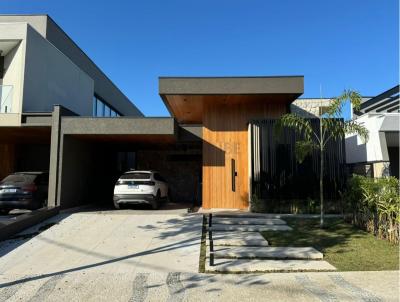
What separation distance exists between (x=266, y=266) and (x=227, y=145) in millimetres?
7787

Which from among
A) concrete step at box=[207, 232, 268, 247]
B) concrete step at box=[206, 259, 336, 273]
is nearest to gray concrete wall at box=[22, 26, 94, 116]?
concrete step at box=[207, 232, 268, 247]

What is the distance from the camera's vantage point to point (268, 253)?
23.4 ft

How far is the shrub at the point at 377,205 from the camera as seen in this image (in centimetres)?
835

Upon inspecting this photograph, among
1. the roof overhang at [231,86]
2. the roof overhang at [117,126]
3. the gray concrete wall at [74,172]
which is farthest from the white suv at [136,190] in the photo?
the roof overhang at [231,86]

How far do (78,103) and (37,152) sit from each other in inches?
138

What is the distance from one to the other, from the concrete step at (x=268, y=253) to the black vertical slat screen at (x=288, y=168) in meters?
4.79

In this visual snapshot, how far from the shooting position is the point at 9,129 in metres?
13.1

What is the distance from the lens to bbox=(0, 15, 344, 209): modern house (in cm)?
1225

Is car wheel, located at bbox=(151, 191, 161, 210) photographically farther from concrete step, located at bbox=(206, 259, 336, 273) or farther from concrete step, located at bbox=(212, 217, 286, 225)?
concrete step, located at bbox=(206, 259, 336, 273)

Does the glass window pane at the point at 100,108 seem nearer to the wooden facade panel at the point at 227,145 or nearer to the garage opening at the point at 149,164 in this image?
the garage opening at the point at 149,164

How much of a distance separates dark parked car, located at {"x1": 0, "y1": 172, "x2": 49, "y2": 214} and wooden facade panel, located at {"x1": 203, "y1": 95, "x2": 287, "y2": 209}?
6070 millimetres

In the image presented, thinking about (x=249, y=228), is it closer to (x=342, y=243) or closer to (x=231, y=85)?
(x=342, y=243)

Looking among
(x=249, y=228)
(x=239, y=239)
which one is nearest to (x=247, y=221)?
(x=249, y=228)

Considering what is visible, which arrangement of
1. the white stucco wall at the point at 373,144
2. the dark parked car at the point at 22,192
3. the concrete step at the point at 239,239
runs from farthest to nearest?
the white stucco wall at the point at 373,144, the dark parked car at the point at 22,192, the concrete step at the point at 239,239
